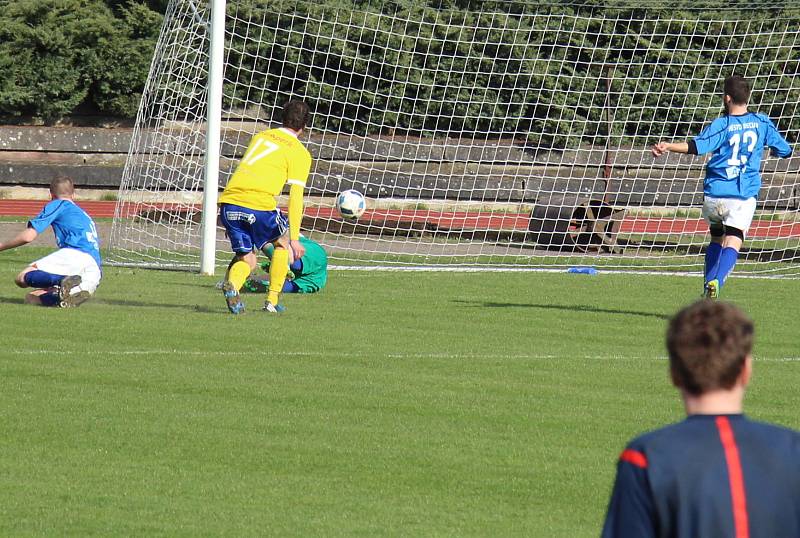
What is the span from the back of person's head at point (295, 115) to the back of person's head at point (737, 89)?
3653 millimetres

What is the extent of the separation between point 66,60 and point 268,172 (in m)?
18.8

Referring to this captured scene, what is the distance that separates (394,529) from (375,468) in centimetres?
97

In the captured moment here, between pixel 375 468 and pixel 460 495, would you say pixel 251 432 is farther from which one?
pixel 460 495

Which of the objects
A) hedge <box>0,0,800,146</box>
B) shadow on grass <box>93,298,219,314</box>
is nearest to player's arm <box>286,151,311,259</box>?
shadow on grass <box>93,298,219,314</box>

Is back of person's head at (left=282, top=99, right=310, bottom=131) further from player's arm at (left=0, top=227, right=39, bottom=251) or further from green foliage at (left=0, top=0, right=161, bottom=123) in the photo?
green foliage at (left=0, top=0, right=161, bottom=123)

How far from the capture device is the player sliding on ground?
11.9 meters

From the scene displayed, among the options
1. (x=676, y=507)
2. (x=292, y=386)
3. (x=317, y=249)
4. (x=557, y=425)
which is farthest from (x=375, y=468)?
(x=317, y=249)

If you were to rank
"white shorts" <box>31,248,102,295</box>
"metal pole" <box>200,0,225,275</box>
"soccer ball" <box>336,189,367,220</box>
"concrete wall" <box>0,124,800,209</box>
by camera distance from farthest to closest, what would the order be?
"concrete wall" <box>0,124,800,209</box> < "metal pole" <box>200,0,225,275</box> < "soccer ball" <box>336,189,367,220</box> < "white shorts" <box>31,248,102,295</box>

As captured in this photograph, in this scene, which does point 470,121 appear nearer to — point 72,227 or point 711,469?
point 72,227

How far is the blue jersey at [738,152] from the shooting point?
11977 mm

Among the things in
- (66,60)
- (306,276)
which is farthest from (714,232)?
(66,60)

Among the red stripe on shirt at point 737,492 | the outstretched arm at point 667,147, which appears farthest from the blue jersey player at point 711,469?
the outstretched arm at point 667,147

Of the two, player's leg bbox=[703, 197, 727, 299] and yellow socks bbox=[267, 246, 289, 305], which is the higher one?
player's leg bbox=[703, 197, 727, 299]

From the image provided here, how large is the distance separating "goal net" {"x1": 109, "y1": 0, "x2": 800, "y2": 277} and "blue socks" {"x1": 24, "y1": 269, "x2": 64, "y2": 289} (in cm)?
428
